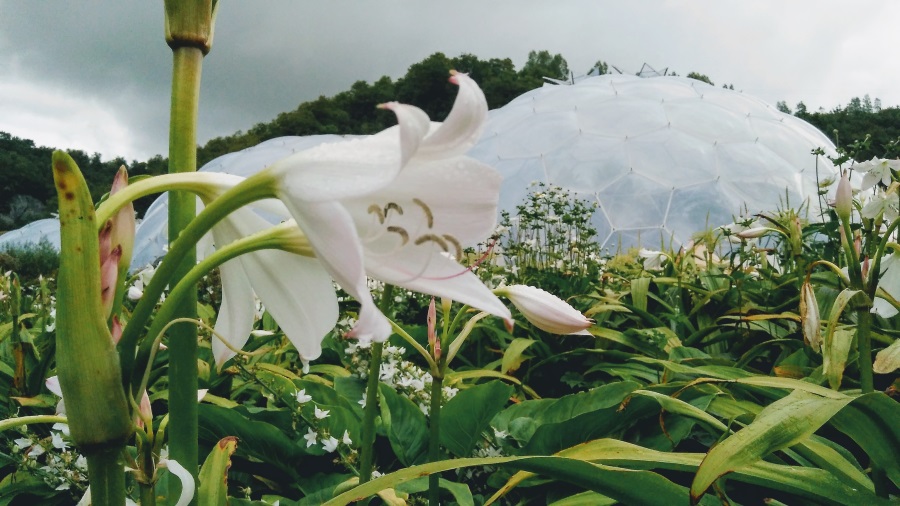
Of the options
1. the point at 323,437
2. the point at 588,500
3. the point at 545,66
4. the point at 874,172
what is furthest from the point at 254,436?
the point at 545,66

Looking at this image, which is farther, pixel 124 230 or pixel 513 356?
pixel 513 356

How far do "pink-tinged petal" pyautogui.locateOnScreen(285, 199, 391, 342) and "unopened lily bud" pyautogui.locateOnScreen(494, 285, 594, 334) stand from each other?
0.48 meters

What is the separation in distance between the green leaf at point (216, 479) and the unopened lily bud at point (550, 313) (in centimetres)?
57

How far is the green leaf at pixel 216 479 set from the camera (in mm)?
1068

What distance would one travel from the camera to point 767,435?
1.08 m

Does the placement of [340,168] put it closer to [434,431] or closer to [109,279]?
[109,279]

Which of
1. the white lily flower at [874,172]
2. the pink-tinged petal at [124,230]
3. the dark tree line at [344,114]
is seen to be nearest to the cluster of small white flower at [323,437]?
the pink-tinged petal at [124,230]

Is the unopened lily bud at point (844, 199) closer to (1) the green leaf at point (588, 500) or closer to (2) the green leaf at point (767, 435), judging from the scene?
(2) the green leaf at point (767, 435)

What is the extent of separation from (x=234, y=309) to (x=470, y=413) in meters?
1.05

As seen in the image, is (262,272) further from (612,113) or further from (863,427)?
(612,113)

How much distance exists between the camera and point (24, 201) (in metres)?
40.0

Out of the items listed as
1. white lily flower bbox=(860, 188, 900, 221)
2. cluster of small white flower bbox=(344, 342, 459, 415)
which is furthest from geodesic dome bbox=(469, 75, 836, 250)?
cluster of small white flower bbox=(344, 342, 459, 415)

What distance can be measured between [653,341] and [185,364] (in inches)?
96.7

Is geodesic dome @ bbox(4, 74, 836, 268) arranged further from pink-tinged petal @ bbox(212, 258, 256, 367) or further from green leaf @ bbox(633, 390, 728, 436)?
pink-tinged petal @ bbox(212, 258, 256, 367)
